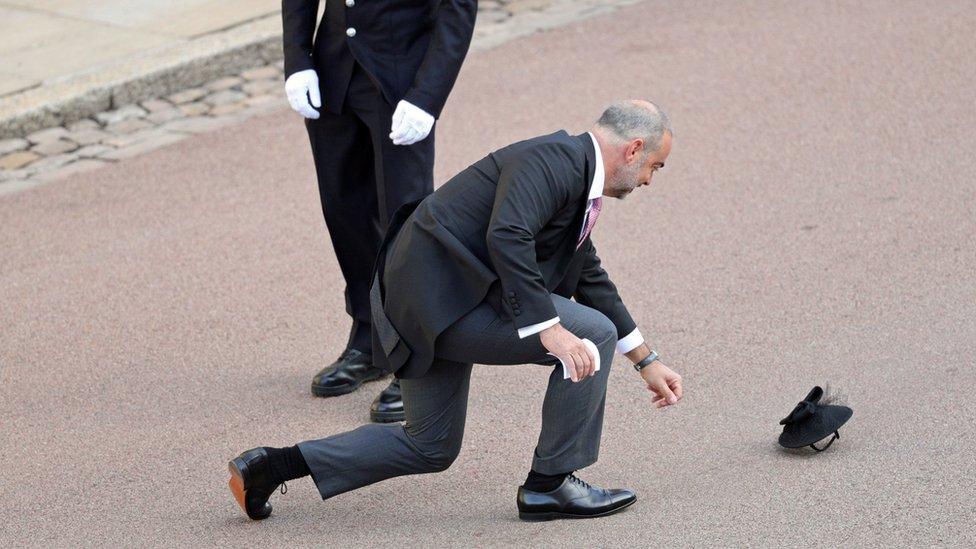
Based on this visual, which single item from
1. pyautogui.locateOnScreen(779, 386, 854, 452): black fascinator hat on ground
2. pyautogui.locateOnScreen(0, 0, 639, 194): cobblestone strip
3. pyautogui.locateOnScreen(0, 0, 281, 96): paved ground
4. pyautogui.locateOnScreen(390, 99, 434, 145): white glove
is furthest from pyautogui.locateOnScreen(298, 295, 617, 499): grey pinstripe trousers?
pyautogui.locateOnScreen(0, 0, 281, 96): paved ground

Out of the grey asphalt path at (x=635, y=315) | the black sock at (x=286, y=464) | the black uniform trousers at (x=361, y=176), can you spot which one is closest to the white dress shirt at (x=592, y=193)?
the grey asphalt path at (x=635, y=315)

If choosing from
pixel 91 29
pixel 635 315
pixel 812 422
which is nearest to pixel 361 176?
pixel 635 315

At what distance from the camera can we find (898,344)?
17.0 ft

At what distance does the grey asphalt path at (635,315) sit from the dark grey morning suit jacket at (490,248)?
0.68 m

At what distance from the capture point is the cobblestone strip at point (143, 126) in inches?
293

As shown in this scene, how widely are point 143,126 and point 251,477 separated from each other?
14.0 ft

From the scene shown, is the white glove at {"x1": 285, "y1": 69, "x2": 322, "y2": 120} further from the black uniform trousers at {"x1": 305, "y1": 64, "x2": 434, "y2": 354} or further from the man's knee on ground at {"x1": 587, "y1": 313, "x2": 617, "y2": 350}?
the man's knee on ground at {"x1": 587, "y1": 313, "x2": 617, "y2": 350}

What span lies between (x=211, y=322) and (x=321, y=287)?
1.70ft

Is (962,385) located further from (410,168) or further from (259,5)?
(259,5)

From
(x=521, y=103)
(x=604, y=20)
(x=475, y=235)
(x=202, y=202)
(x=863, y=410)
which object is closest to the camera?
(x=475, y=235)

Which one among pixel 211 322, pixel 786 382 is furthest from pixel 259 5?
pixel 786 382

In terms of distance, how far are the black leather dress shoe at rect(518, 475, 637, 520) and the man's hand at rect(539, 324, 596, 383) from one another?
0.49m

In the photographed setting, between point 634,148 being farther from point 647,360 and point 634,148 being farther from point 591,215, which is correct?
point 647,360

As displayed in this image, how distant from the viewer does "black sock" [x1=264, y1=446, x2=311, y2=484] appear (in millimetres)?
4125
